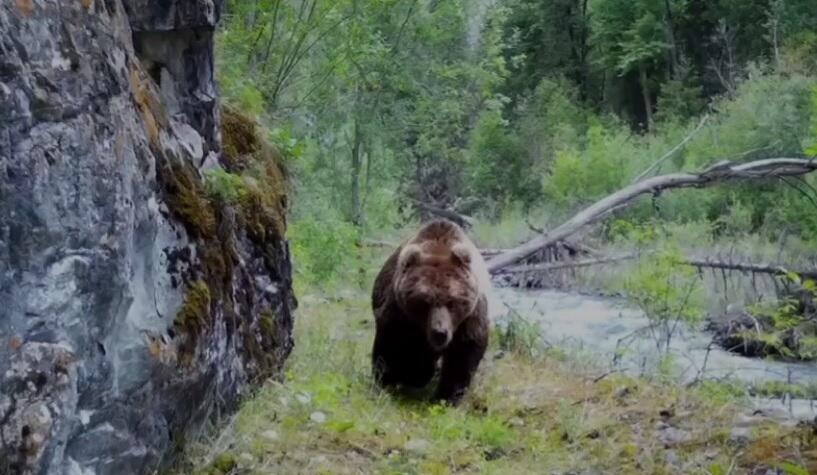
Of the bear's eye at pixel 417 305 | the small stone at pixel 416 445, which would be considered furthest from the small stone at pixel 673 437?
the bear's eye at pixel 417 305

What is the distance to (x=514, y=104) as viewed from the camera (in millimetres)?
36344

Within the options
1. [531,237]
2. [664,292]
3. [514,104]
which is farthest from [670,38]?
[664,292]

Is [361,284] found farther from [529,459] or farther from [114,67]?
[114,67]

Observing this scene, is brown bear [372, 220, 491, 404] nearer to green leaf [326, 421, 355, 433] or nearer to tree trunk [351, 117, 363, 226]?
green leaf [326, 421, 355, 433]

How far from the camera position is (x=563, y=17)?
38281mm

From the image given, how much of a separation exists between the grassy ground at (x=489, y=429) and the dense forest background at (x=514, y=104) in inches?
59.7

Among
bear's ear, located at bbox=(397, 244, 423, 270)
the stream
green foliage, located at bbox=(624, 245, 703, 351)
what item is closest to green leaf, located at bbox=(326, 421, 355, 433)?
bear's ear, located at bbox=(397, 244, 423, 270)

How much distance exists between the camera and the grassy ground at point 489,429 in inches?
184

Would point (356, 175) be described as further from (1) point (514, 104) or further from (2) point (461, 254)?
(1) point (514, 104)

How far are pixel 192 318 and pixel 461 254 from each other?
2.95 metres

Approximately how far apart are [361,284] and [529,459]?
6.69 metres

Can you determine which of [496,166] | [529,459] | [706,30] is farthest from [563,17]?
[529,459]

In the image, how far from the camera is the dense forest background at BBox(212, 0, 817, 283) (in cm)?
Answer: 1215

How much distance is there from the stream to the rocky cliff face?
394 cm
